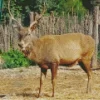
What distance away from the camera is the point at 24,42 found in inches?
445

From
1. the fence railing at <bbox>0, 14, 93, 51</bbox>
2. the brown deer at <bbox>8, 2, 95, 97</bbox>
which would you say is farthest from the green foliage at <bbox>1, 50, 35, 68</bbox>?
the brown deer at <bbox>8, 2, 95, 97</bbox>

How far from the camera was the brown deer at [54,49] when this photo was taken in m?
11.5

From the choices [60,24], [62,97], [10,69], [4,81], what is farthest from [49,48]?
[60,24]

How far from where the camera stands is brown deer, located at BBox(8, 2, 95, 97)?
37.8 feet

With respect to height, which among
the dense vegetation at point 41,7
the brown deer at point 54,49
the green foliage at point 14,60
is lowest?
the green foliage at point 14,60

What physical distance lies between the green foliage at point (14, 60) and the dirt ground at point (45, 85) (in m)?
0.73

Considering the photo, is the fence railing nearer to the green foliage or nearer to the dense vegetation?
the green foliage

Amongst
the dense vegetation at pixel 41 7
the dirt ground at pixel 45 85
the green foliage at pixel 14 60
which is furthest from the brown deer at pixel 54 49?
the dense vegetation at pixel 41 7

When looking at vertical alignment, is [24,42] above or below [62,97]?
above

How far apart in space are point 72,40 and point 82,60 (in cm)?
59

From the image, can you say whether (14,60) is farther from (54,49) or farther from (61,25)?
(54,49)

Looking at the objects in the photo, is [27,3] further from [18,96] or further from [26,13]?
[18,96]

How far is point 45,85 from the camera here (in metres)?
13.9

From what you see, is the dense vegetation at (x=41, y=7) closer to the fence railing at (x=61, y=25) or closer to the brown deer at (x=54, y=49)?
the fence railing at (x=61, y=25)
